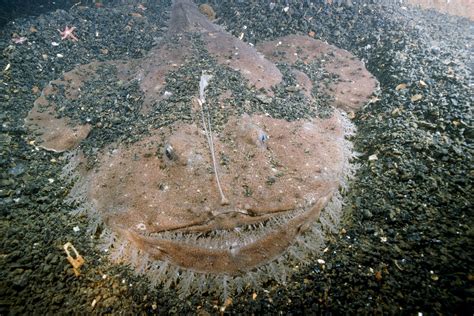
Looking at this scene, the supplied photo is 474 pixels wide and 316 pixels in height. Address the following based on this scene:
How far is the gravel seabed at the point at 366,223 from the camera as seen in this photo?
2.73 metres

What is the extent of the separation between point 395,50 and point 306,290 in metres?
5.38

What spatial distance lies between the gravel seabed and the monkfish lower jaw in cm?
34

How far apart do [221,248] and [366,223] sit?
5.43 ft

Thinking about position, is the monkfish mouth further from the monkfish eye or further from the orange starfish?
the orange starfish

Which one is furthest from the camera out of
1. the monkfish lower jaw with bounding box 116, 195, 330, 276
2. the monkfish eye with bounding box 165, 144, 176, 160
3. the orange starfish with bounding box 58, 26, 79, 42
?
the orange starfish with bounding box 58, 26, 79, 42

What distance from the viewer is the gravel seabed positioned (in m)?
2.73

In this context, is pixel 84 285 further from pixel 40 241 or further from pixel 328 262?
pixel 328 262

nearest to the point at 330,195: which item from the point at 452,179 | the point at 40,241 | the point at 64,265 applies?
the point at 452,179

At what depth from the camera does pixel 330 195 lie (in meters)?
3.19

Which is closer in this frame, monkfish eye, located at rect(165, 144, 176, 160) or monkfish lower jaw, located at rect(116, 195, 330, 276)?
monkfish lower jaw, located at rect(116, 195, 330, 276)

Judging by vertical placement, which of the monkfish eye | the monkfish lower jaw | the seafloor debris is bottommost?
the seafloor debris

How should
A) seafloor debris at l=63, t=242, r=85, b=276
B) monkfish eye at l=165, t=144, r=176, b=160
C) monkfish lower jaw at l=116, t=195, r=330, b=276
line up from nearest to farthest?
monkfish lower jaw at l=116, t=195, r=330, b=276 < seafloor debris at l=63, t=242, r=85, b=276 < monkfish eye at l=165, t=144, r=176, b=160

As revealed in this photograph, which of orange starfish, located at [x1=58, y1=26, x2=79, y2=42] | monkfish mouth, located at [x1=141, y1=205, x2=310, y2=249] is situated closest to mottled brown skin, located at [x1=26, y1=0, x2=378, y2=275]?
monkfish mouth, located at [x1=141, y1=205, x2=310, y2=249]

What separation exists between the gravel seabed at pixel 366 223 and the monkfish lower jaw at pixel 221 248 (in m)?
0.34
